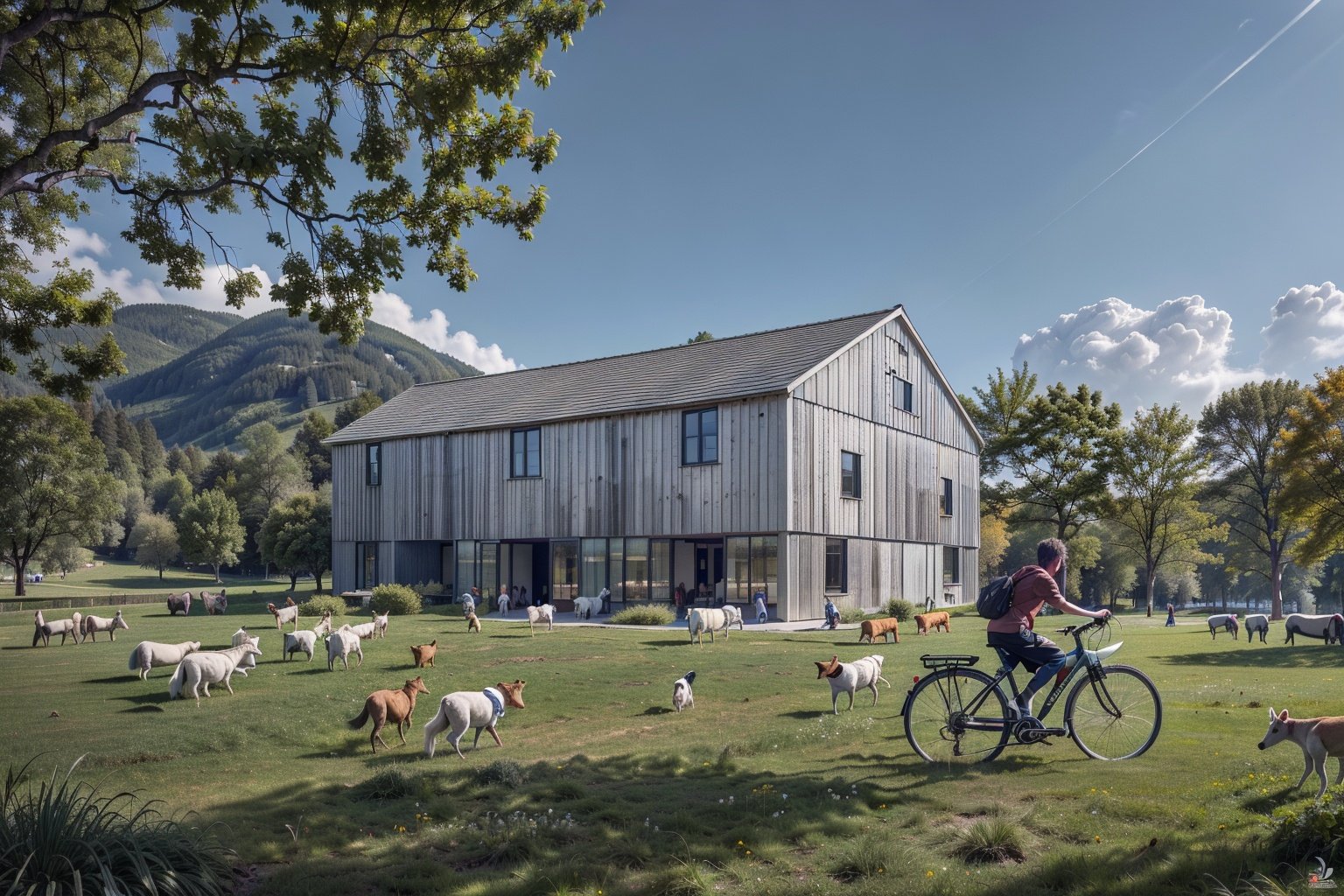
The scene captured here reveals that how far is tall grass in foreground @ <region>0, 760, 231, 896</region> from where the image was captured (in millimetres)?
4895

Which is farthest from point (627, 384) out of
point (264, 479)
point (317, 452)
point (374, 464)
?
point (317, 452)

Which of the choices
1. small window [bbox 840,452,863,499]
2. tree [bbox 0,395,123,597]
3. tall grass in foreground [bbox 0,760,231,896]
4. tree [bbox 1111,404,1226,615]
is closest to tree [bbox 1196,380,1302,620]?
tree [bbox 1111,404,1226,615]

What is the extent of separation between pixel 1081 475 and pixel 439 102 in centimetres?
4555

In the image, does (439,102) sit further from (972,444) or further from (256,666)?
(972,444)

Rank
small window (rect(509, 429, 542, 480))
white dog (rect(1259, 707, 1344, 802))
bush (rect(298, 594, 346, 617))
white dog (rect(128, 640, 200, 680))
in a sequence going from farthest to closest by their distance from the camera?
small window (rect(509, 429, 542, 480)) < bush (rect(298, 594, 346, 617)) < white dog (rect(128, 640, 200, 680)) < white dog (rect(1259, 707, 1344, 802))

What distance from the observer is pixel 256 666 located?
16.3 metres

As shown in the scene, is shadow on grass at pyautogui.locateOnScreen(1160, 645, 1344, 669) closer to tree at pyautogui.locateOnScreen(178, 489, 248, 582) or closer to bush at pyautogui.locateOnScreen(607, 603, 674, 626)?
bush at pyautogui.locateOnScreen(607, 603, 674, 626)

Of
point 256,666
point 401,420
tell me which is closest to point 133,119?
point 256,666

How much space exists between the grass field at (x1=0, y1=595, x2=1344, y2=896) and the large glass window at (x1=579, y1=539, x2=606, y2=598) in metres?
18.9

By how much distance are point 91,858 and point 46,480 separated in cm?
5457

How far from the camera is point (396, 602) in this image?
32.3 metres

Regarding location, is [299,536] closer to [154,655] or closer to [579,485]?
[579,485]

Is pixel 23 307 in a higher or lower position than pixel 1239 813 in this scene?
higher

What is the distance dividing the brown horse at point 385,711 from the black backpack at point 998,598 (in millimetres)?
7208
